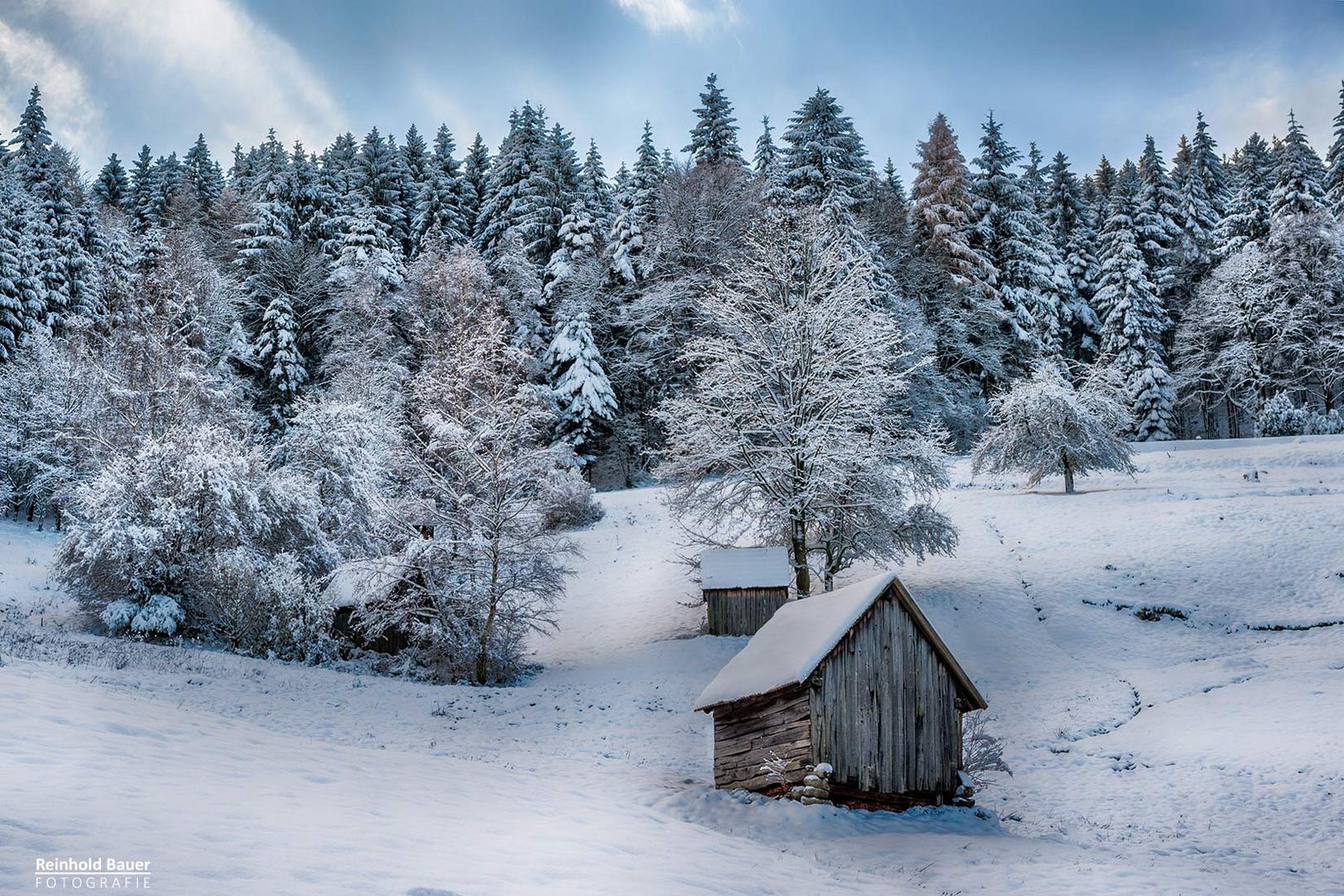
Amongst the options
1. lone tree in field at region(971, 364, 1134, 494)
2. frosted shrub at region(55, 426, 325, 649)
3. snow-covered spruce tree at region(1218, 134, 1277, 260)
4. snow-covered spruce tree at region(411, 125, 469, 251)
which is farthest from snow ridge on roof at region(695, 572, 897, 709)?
snow-covered spruce tree at region(1218, 134, 1277, 260)

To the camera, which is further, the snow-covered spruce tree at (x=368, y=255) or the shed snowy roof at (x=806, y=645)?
the snow-covered spruce tree at (x=368, y=255)

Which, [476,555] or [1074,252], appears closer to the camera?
[476,555]

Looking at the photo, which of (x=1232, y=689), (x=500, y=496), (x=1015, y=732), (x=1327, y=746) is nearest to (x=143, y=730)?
(x=500, y=496)

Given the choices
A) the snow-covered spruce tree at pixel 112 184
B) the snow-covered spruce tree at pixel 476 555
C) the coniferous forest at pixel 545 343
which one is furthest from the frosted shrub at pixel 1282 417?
the snow-covered spruce tree at pixel 112 184

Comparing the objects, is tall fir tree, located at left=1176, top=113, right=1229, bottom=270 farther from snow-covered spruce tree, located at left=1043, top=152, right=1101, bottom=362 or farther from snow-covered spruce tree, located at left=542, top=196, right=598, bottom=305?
snow-covered spruce tree, located at left=542, top=196, right=598, bottom=305

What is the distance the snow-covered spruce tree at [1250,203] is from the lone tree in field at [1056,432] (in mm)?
28448

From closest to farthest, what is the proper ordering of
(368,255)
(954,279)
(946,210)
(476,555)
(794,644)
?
(794,644), (476,555), (368,255), (954,279), (946,210)

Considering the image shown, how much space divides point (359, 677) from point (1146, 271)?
2230 inches

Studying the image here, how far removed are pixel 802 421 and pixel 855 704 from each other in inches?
424

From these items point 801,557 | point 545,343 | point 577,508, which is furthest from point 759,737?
point 545,343

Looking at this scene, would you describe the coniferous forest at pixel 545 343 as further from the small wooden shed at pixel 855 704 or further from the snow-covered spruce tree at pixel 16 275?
the small wooden shed at pixel 855 704

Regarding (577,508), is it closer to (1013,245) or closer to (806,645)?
(806,645)

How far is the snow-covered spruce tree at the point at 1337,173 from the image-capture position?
45.3 metres

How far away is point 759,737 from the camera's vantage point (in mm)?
14930
